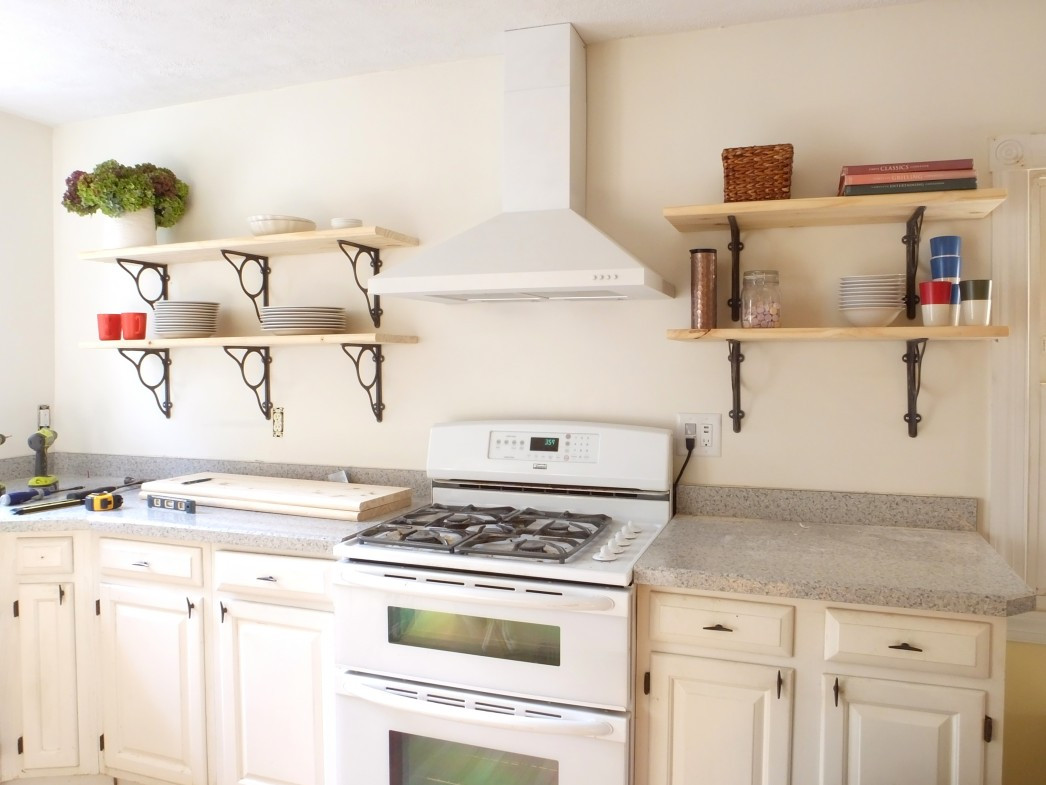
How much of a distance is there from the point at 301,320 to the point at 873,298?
1731mm

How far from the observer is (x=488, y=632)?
5.93 ft

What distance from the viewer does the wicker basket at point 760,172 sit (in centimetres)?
195

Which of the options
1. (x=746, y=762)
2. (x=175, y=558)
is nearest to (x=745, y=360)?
(x=746, y=762)

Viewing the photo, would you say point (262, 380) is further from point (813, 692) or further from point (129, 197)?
point (813, 692)

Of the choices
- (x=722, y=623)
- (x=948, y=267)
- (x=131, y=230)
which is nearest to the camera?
(x=722, y=623)

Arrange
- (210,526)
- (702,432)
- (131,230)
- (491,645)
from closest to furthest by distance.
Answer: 1. (491,645)
2. (210,526)
3. (702,432)
4. (131,230)

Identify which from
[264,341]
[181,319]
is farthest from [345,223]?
[181,319]

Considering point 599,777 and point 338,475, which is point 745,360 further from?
point 338,475

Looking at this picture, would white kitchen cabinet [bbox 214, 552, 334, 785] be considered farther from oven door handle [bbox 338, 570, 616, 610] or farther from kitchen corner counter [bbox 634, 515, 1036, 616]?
kitchen corner counter [bbox 634, 515, 1036, 616]

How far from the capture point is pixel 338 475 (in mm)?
2652

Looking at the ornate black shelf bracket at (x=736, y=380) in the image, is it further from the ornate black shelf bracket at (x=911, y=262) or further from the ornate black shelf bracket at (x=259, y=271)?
the ornate black shelf bracket at (x=259, y=271)

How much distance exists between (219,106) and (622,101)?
1567mm

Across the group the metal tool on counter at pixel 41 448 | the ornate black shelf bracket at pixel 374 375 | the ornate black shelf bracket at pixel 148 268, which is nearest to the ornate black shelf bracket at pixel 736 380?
the ornate black shelf bracket at pixel 374 375

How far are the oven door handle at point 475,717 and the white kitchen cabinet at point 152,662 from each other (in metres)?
0.59
